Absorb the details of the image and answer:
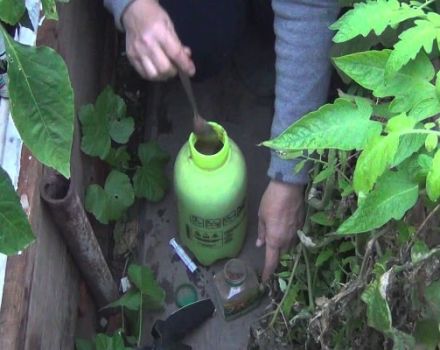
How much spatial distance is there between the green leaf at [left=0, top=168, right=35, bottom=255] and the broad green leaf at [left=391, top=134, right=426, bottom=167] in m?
0.35

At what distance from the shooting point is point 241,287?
163 centimetres

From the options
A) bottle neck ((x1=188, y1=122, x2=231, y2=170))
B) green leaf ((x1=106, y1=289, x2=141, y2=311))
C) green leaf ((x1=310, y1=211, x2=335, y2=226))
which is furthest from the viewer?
green leaf ((x1=106, y1=289, x2=141, y2=311))

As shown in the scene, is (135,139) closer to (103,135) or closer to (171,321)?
(103,135)

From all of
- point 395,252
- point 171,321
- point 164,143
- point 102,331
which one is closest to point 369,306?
point 395,252

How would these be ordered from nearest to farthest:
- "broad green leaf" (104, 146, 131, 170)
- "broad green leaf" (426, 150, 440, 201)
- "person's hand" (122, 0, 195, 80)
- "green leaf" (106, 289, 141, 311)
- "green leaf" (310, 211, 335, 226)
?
"broad green leaf" (426, 150, 440, 201)
"green leaf" (310, 211, 335, 226)
"person's hand" (122, 0, 195, 80)
"green leaf" (106, 289, 141, 311)
"broad green leaf" (104, 146, 131, 170)

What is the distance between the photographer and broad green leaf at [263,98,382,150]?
2.68ft

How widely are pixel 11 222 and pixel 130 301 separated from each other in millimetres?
799

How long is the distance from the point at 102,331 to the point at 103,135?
0.39 m

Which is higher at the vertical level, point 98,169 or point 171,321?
point 98,169

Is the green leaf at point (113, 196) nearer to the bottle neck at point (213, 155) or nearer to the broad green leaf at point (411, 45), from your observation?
the bottle neck at point (213, 155)

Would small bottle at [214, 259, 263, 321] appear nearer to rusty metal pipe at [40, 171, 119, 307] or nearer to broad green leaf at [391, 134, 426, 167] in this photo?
rusty metal pipe at [40, 171, 119, 307]

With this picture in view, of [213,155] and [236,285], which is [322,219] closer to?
[213,155]

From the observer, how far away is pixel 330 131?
823mm

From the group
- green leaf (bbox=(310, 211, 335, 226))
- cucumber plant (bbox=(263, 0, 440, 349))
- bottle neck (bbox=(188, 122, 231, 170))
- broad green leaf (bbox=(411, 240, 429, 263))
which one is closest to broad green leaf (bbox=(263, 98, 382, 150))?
cucumber plant (bbox=(263, 0, 440, 349))
